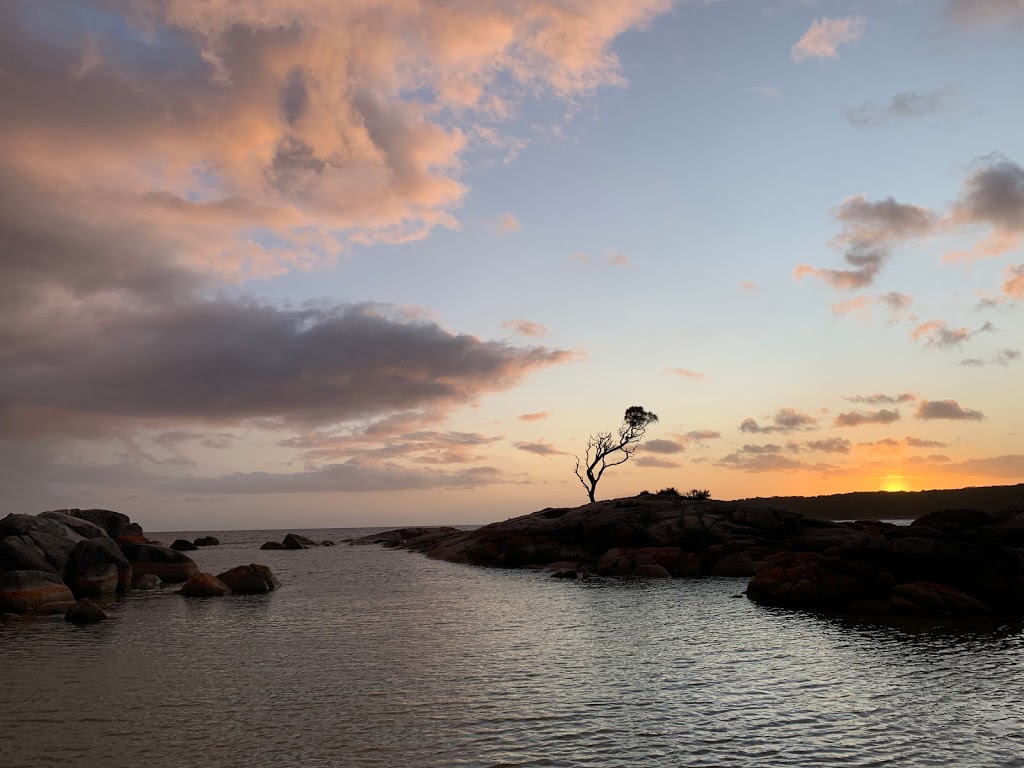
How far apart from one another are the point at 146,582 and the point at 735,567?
141ft

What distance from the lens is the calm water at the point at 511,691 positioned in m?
14.3

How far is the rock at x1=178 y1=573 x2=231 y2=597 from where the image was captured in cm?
4244

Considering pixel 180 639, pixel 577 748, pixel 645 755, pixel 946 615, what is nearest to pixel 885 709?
pixel 645 755

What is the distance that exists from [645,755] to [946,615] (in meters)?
25.0

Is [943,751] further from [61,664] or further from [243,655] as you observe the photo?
[61,664]

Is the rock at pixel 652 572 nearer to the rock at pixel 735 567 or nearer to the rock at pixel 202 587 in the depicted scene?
the rock at pixel 735 567

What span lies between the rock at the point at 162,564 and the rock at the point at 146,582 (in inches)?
86.3

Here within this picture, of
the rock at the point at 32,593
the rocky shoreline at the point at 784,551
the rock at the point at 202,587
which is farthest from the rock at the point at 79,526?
the rocky shoreline at the point at 784,551

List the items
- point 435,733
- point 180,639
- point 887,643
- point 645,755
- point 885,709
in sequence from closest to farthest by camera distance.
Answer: point 645,755, point 435,733, point 885,709, point 887,643, point 180,639

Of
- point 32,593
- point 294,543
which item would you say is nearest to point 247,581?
point 32,593

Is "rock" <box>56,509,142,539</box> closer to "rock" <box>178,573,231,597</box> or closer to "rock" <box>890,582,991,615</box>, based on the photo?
"rock" <box>178,573,231,597</box>

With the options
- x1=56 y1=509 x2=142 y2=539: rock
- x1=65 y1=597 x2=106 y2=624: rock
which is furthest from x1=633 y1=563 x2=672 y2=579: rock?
x1=56 y1=509 x2=142 y2=539: rock

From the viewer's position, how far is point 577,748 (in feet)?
46.9

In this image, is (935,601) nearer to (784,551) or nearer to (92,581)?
(784,551)
